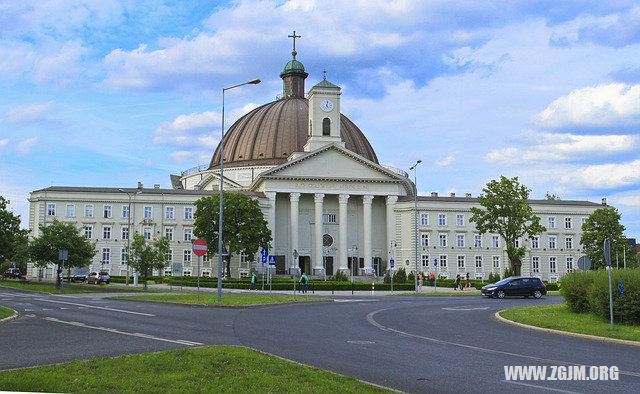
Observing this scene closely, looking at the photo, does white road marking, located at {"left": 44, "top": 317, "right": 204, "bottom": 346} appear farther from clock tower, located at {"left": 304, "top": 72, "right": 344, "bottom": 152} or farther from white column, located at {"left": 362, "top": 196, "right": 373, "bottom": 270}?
clock tower, located at {"left": 304, "top": 72, "right": 344, "bottom": 152}

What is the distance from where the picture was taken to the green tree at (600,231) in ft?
294

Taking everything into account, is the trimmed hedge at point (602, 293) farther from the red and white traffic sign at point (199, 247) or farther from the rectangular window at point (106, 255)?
the rectangular window at point (106, 255)

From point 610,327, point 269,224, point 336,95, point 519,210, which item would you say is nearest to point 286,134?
point 336,95

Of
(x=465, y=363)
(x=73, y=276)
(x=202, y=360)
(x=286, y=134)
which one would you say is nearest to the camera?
(x=202, y=360)

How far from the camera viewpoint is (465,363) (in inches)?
578

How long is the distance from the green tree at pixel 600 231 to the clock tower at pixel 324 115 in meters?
36.8

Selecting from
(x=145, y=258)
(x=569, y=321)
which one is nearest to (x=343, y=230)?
(x=145, y=258)

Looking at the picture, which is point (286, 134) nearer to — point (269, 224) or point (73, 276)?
point (269, 224)

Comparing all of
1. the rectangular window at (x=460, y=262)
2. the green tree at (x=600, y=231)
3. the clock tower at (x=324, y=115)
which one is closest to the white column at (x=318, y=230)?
the clock tower at (x=324, y=115)

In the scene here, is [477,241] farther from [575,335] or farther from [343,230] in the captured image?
[575,335]

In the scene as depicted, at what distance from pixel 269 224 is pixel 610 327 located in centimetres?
6886

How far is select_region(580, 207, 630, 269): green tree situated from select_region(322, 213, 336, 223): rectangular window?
1388 inches

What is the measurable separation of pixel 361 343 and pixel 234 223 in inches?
2372

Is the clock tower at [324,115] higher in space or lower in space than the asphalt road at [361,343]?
higher
